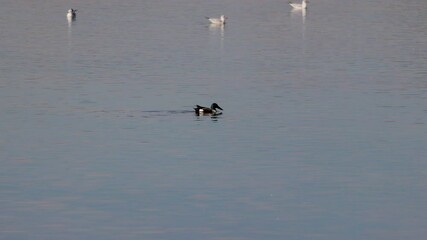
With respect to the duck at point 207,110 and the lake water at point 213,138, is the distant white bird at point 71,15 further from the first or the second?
the duck at point 207,110

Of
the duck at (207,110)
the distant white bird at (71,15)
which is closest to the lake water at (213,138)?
the duck at (207,110)

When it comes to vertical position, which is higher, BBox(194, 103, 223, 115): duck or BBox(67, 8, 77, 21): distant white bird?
BBox(67, 8, 77, 21): distant white bird

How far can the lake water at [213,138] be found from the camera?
16.5 m

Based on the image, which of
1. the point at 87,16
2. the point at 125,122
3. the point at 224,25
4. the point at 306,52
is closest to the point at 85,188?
the point at 125,122

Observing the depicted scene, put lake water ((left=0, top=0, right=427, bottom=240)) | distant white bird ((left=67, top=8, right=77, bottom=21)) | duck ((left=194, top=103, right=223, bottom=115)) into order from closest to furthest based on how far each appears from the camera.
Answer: lake water ((left=0, top=0, right=427, bottom=240))
duck ((left=194, top=103, right=223, bottom=115))
distant white bird ((left=67, top=8, right=77, bottom=21))

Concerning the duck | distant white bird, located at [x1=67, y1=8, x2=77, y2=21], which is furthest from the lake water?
distant white bird, located at [x1=67, y1=8, x2=77, y2=21]

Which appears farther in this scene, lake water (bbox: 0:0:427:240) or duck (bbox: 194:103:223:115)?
duck (bbox: 194:103:223:115)

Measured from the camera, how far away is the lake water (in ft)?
54.2

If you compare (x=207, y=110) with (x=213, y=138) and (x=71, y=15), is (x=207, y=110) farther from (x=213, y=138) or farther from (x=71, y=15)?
(x=71, y=15)

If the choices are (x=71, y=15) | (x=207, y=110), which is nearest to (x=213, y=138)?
(x=207, y=110)

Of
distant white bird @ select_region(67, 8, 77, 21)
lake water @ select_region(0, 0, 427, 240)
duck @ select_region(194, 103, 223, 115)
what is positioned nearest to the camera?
lake water @ select_region(0, 0, 427, 240)

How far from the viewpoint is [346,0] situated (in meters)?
71.6

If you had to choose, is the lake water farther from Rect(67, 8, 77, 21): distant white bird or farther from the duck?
Rect(67, 8, 77, 21): distant white bird

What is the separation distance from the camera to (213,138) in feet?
76.1
